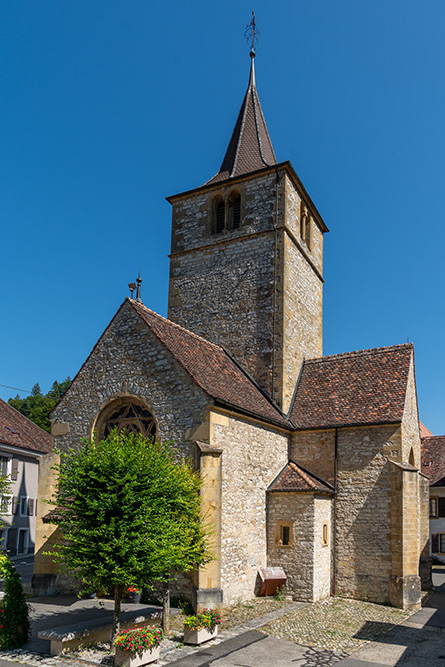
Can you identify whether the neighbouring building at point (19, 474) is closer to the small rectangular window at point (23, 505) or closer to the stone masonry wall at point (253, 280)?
the small rectangular window at point (23, 505)

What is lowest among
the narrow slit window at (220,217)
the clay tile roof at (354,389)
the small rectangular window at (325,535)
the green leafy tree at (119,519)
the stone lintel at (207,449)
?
the small rectangular window at (325,535)

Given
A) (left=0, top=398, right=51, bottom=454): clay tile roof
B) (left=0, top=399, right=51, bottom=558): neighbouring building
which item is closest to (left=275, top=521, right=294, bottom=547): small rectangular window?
(left=0, top=399, right=51, bottom=558): neighbouring building

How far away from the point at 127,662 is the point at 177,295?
49.8 ft

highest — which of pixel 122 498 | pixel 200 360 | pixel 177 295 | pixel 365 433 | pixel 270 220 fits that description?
pixel 270 220

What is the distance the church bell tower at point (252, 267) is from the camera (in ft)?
67.7

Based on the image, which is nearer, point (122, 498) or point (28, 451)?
point (122, 498)

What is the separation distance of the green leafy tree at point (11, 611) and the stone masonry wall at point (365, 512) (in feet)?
32.3

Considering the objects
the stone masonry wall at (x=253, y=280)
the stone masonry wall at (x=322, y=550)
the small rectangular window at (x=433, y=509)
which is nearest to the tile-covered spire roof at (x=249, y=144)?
the stone masonry wall at (x=253, y=280)

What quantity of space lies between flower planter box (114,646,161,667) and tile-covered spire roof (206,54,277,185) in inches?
699

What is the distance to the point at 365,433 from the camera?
17.7m

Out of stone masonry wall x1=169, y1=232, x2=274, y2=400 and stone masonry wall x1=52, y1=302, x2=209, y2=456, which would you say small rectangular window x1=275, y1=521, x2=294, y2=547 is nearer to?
stone masonry wall x1=52, y1=302, x2=209, y2=456

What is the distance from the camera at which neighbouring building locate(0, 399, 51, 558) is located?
92.0 feet

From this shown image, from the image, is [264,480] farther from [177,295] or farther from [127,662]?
[177,295]

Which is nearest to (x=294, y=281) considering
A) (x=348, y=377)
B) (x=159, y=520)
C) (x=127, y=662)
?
(x=348, y=377)
